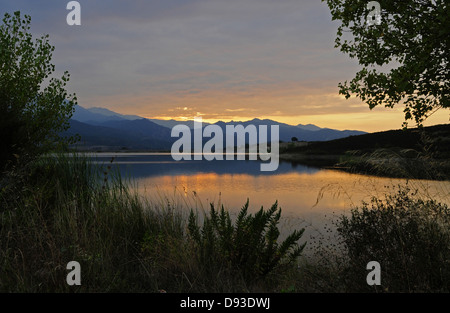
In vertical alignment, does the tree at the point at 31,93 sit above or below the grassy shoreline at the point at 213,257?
above

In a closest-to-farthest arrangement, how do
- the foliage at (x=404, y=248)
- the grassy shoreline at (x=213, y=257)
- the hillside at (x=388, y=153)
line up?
the foliage at (x=404, y=248) → the grassy shoreline at (x=213, y=257) → the hillside at (x=388, y=153)

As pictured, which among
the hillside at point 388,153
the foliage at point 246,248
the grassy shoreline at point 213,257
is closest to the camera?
the grassy shoreline at point 213,257

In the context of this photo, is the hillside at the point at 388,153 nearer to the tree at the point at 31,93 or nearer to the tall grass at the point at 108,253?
the tall grass at the point at 108,253

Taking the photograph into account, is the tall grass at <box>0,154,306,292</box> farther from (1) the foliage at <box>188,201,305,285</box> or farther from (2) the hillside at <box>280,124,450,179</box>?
(2) the hillside at <box>280,124,450,179</box>

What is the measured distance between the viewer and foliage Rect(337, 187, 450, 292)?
5.56 metres

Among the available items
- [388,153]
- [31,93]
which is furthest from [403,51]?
[31,93]

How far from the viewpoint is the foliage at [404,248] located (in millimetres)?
5562

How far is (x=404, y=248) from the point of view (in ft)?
21.2

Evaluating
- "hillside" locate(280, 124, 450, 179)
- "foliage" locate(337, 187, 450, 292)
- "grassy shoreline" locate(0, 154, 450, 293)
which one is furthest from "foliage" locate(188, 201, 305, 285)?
"hillside" locate(280, 124, 450, 179)

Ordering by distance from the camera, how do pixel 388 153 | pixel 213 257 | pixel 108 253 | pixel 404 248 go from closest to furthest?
pixel 404 248, pixel 213 257, pixel 108 253, pixel 388 153

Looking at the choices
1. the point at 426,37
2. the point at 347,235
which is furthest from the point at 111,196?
the point at 426,37

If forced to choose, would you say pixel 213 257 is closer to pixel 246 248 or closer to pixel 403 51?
pixel 246 248

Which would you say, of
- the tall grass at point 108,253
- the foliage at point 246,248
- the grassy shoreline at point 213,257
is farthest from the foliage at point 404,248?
the tall grass at point 108,253
